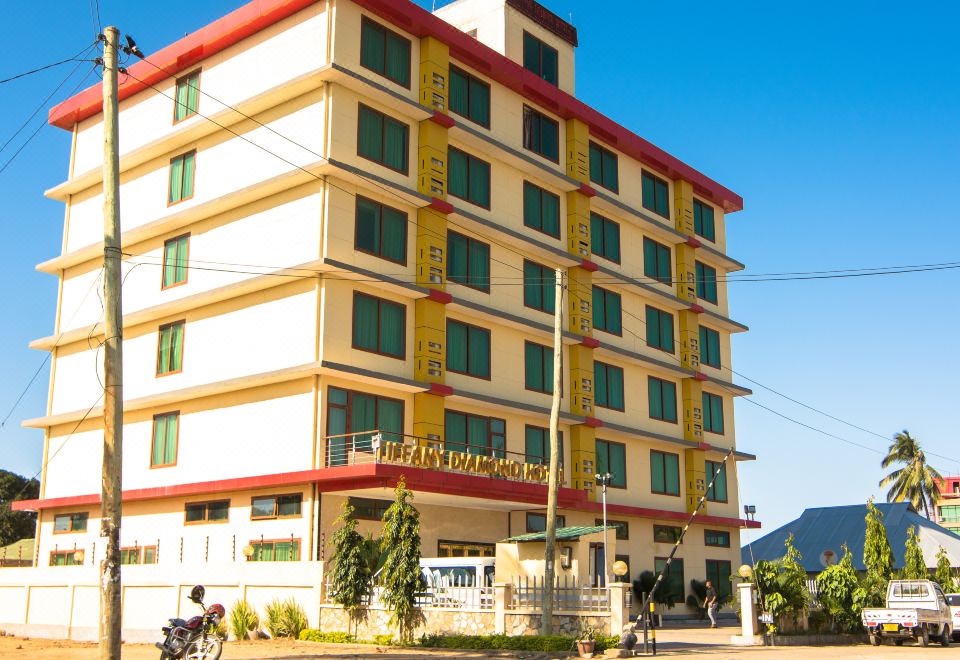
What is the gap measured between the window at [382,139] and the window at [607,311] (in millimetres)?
13720

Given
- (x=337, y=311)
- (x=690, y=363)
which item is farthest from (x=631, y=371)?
(x=337, y=311)

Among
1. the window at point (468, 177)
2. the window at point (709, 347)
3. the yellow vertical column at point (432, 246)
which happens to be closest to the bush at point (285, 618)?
the yellow vertical column at point (432, 246)

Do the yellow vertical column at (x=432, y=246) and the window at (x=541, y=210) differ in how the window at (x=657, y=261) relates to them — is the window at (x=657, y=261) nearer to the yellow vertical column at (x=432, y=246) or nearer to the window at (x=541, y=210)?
the window at (x=541, y=210)

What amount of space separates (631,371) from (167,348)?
2258cm

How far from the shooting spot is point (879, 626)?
3488cm

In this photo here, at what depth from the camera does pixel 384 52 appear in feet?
134

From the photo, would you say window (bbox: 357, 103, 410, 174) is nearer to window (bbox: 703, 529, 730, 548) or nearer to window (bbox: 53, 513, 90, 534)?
window (bbox: 53, 513, 90, 534)

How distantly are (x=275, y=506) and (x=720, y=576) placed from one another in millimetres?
28255

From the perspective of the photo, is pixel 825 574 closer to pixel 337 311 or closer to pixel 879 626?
pixel 879 626

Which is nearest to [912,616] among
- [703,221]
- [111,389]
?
[111,389]

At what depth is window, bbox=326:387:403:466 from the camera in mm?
36875

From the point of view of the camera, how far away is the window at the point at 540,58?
50781mm

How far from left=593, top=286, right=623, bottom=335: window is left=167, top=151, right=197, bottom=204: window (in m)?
19.4

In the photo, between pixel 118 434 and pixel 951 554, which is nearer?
pixel 118 434
